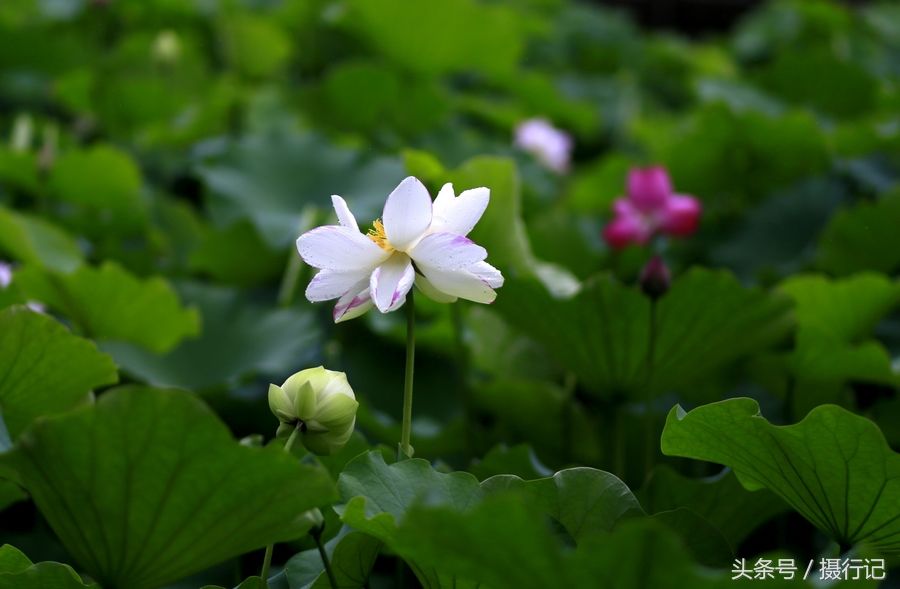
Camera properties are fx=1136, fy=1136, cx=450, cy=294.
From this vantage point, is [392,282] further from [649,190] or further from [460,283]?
[649,190]

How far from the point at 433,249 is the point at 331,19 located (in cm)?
132

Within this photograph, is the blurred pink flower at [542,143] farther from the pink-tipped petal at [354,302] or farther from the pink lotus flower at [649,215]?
the pink-tipped petal at [354,302]

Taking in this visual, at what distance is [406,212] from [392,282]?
0.04 metres

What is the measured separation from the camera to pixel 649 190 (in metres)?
1.42

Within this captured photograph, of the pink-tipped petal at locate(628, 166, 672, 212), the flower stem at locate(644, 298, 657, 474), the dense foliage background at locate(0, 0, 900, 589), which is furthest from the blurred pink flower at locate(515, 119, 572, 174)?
the flower stem at locate(644, 298, 657, 474)

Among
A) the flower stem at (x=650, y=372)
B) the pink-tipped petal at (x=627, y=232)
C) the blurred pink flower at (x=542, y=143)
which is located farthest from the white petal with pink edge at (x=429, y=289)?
the blurred pink flower at (x=542, y=143)

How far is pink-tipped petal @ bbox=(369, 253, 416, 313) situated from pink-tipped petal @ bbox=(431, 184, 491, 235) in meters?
0.03

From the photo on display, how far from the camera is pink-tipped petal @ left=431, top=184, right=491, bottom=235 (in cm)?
66

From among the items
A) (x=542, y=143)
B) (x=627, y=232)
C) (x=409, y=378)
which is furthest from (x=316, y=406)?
(x=542, y=143)

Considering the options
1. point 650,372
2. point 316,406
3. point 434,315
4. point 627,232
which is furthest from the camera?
point 627,232

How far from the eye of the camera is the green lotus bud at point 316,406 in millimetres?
635

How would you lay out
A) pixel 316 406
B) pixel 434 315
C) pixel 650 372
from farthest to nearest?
pixel 434 315 < pixel 650 372 < pixel 316 406

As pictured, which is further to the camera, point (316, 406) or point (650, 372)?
point (650, 372)

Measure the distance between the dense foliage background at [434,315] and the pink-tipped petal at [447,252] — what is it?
118 mm
